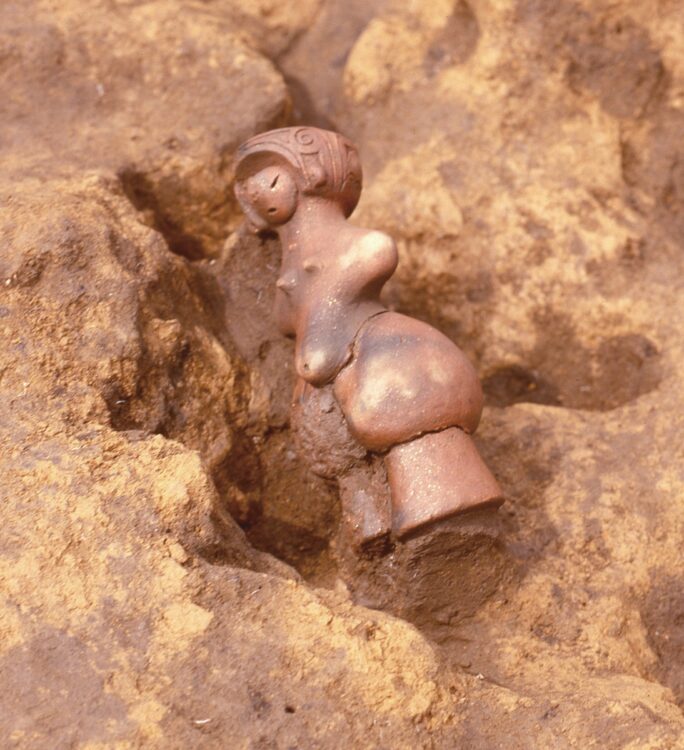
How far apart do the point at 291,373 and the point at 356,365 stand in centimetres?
42

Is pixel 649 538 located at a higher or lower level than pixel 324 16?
lower

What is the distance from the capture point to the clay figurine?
83.7 inches

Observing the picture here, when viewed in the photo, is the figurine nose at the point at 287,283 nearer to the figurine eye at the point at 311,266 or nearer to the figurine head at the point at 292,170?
the figurine eye at the point at 311,266

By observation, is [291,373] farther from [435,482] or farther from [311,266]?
[435,482]

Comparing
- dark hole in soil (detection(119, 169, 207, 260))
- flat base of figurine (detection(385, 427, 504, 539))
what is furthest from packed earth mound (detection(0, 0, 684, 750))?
flat base of figurine (detection(385, 427, 504, 539))

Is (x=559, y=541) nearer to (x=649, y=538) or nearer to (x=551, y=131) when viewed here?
(x=649, y=538)

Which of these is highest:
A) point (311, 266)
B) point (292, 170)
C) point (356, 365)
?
point (292, 170)

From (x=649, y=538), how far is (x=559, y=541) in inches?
8.1

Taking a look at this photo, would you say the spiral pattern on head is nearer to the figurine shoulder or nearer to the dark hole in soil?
the figurine shoulder

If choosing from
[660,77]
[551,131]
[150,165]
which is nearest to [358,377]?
[150,165]

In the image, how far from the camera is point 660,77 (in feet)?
10.2

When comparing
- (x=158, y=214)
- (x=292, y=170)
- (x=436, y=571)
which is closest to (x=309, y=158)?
(x=292, y=170)

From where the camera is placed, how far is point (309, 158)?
2352 millimetres

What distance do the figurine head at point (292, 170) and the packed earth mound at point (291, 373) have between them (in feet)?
0.81
